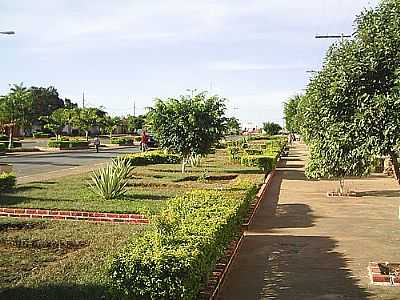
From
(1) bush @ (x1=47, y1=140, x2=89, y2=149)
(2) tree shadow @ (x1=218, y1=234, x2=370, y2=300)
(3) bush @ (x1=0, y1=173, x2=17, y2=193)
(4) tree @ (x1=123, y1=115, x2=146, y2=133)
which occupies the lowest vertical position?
(2) tree shadow @ (x1=218, y1=234, x2=370, y2=300)

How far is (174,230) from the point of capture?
284 inches

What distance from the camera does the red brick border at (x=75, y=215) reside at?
11.6 metres

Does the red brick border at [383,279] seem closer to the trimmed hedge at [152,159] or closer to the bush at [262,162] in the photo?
the bush at [262,162]

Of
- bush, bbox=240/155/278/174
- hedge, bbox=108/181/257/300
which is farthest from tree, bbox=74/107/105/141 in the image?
hedge, bbox=108/181/257/300

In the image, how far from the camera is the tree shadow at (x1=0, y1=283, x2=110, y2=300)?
6.32 m

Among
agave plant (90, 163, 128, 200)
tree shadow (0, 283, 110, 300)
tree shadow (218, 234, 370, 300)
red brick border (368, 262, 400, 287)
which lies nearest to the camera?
tree shadow (0, 283, 110, 300)

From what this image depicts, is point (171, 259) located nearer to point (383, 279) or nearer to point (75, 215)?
point (383, 279)

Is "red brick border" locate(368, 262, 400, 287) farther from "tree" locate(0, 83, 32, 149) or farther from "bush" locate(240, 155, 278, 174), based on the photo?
"tree" locate(0, 83, 32, 149)

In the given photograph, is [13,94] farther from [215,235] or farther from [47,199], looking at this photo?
[215,235]

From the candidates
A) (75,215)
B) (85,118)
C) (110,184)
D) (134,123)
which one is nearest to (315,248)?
(75,215)

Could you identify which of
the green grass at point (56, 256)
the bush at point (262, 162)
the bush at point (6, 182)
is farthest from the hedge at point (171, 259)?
the bush at point (262, 162)

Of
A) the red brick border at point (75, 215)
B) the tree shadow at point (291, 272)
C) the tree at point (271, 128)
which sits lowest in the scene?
the tree shadow at point (291, 272)

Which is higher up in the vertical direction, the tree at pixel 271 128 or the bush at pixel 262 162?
the tree at pixel 271 128

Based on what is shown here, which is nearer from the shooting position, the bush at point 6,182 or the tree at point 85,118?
the bush at point 6,182
